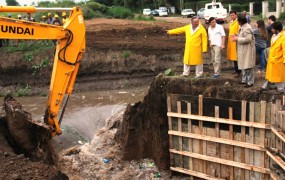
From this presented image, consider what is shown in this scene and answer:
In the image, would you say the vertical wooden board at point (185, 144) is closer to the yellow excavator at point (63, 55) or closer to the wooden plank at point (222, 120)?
the wooden plank at point (222, 120)

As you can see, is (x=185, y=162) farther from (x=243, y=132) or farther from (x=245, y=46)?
(x=245, y=46)

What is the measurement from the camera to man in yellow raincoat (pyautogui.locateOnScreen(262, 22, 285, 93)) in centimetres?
781

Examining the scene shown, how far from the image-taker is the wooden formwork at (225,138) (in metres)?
7.28

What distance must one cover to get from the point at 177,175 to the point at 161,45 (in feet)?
38.0

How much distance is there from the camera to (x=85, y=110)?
14375 mm

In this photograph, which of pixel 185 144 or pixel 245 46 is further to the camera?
pixel 185 144

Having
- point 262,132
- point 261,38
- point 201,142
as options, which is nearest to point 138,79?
point 261,38

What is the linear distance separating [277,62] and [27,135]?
5.62m

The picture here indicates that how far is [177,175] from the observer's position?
9.30m

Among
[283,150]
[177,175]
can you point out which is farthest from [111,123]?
[283,150]

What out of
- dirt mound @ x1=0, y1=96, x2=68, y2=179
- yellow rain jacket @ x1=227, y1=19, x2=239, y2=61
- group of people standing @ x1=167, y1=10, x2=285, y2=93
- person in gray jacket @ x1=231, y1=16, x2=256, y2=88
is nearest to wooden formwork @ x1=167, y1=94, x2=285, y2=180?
group of people standing @ x1=167, y1=10, x2=285, y2=93

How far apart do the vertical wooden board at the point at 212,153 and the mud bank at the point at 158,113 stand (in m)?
0.95

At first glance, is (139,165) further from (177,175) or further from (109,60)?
(109,60)

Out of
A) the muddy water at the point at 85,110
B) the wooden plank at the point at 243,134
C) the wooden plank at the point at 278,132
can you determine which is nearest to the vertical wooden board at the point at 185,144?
the wooden plank at the point at 243,134
